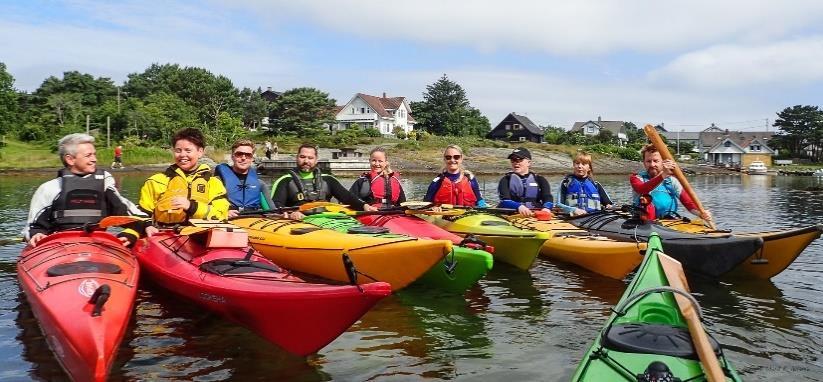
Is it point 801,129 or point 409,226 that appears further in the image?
point 801,129

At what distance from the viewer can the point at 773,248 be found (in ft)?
24.6

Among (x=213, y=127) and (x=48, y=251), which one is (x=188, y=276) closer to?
(x=48, y=251)

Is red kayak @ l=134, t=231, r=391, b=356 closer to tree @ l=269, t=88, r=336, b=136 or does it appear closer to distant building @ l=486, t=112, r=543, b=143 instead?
tree @ l=269, t=88, r=336, b=136

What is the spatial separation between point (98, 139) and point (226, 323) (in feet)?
152

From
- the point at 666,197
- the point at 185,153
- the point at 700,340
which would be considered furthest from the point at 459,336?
the point at 666,197

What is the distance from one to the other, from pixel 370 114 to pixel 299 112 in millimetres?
14567

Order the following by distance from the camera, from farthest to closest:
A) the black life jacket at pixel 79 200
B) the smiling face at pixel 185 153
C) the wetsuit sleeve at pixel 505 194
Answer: the wetsuit sleeve at pixel 505 194 < the smiling face at pixel 185 153 < the black life jacket at pixel 79 200

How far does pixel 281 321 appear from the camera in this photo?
15.2 feet

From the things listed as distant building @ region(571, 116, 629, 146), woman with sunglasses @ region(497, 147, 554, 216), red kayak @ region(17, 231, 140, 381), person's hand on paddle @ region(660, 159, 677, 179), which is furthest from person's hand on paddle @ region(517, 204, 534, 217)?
distant building @ region(571, 116, 629, 146)

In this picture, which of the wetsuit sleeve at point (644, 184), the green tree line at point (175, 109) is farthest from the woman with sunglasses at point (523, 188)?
the green tree line at point (175, 109)

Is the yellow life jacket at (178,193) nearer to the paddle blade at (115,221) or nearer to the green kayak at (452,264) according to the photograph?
the paddle blade at (115,221)

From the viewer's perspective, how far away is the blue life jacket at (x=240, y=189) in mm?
8777

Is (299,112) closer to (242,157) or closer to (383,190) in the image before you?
(383,190)

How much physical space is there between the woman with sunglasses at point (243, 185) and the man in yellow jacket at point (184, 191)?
1.65 meters
